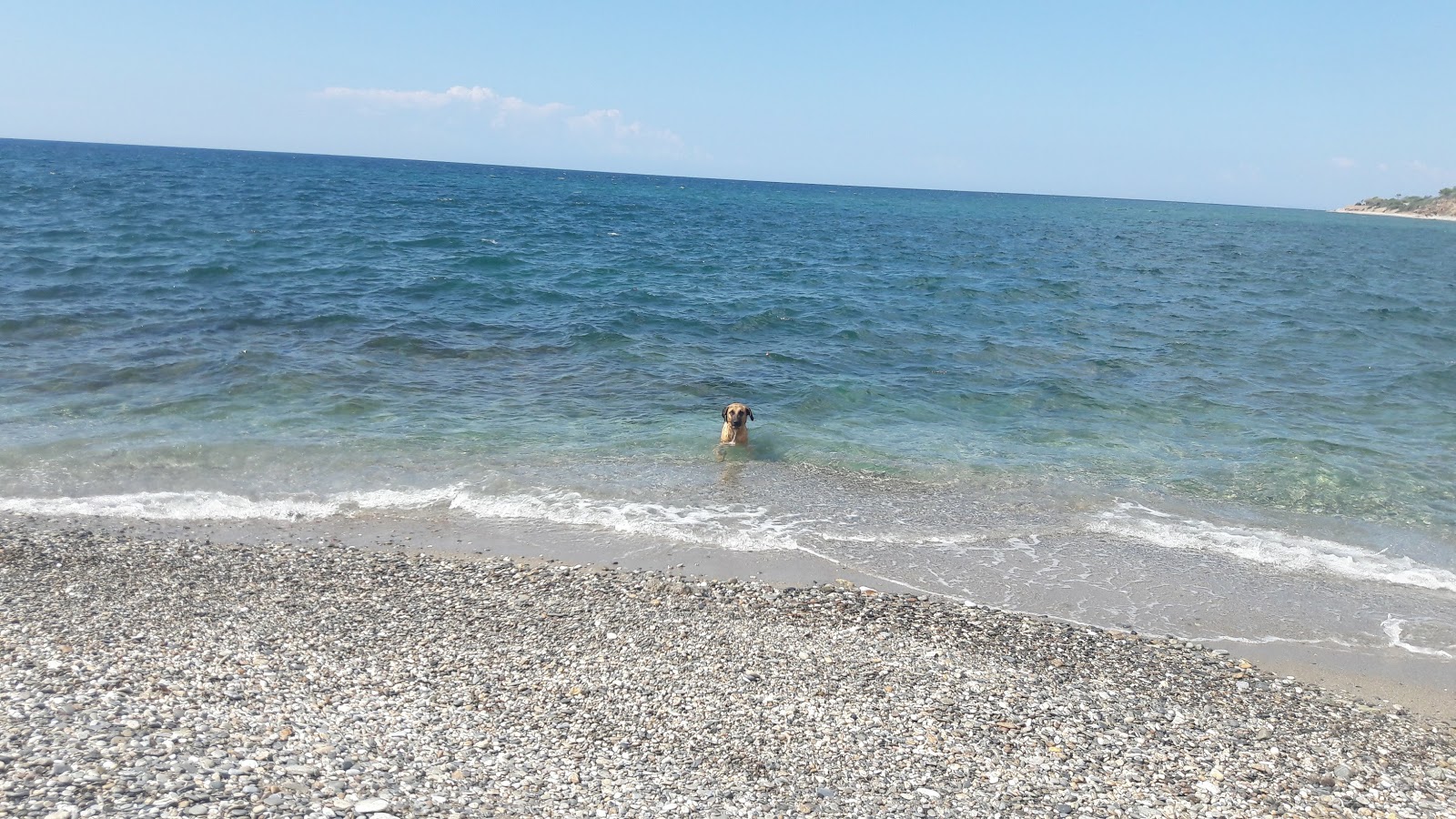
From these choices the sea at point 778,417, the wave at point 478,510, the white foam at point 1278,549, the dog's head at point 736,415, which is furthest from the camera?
the dog's head at point 736,415

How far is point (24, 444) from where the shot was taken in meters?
12.7

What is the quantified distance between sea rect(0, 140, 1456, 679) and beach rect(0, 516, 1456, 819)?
4.67 feet

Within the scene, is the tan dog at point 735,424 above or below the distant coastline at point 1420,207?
below

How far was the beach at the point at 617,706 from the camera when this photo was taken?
226 inches

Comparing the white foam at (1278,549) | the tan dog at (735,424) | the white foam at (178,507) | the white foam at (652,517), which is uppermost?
the tan dog at (735,424)

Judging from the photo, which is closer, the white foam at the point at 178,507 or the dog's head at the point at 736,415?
the white foam at the point at 178,507

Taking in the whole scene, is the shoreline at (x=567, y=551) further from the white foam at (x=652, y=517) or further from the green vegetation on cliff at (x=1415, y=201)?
the green vegetation on cliff at (x=1415, y=201)

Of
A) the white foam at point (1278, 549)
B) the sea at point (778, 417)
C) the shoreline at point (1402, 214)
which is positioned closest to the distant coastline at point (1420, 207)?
the shoreline at point (1402, 214)

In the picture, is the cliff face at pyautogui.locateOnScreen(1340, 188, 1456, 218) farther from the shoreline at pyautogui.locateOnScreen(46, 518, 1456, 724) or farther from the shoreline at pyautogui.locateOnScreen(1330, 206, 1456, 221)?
the shoreline at pyautogui.locateOnScreen(46, 518, 1456, 724)

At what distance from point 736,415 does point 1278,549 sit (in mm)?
7506

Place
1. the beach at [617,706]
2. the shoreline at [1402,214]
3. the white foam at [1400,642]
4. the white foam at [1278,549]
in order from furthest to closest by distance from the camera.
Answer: the shoreline at [1402,214], the white foam at [1278,549], the white foam at [1400,642], the beach at [617,706]

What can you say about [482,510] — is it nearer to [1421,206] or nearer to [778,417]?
[778,417]

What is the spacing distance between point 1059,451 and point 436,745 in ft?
37.6

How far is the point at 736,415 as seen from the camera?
14.0 meters
